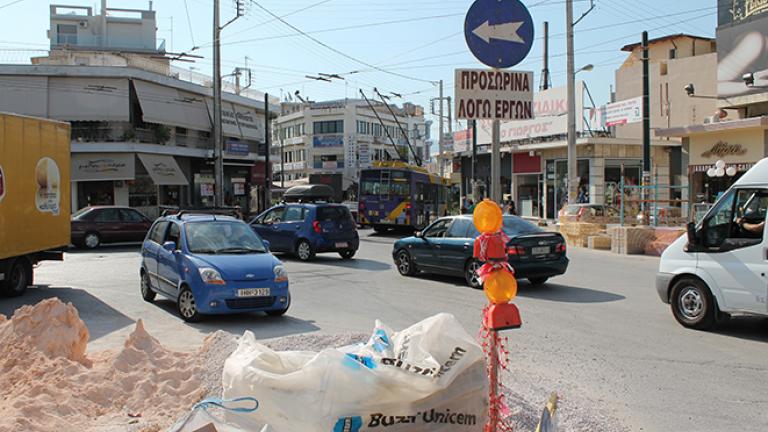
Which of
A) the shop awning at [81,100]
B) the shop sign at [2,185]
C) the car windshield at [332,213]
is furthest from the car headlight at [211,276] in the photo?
the shop awning at [81,100]

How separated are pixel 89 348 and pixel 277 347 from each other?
2.83m

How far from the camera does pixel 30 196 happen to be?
1262cm

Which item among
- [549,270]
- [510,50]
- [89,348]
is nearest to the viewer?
→ [510,50]

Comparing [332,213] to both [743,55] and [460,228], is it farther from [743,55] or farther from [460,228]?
[743,55]

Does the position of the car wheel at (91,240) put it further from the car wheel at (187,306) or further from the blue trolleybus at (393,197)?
the car wheel at (187,306)

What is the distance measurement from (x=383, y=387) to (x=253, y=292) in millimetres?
6271

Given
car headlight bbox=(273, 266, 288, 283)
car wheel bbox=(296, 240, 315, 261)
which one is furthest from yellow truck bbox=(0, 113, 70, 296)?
car wheel bbox=(296, 240, 315, 261)

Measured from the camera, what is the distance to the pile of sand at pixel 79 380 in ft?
15.6

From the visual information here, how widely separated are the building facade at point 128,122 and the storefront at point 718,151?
25.8 metres

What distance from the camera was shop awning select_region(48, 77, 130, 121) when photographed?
33.2m

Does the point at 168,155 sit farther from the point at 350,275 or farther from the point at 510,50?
the point at 510,50

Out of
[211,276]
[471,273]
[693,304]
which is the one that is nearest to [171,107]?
[471,273]

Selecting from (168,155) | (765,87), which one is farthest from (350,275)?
(168,155)

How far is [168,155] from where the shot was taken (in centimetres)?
3709
